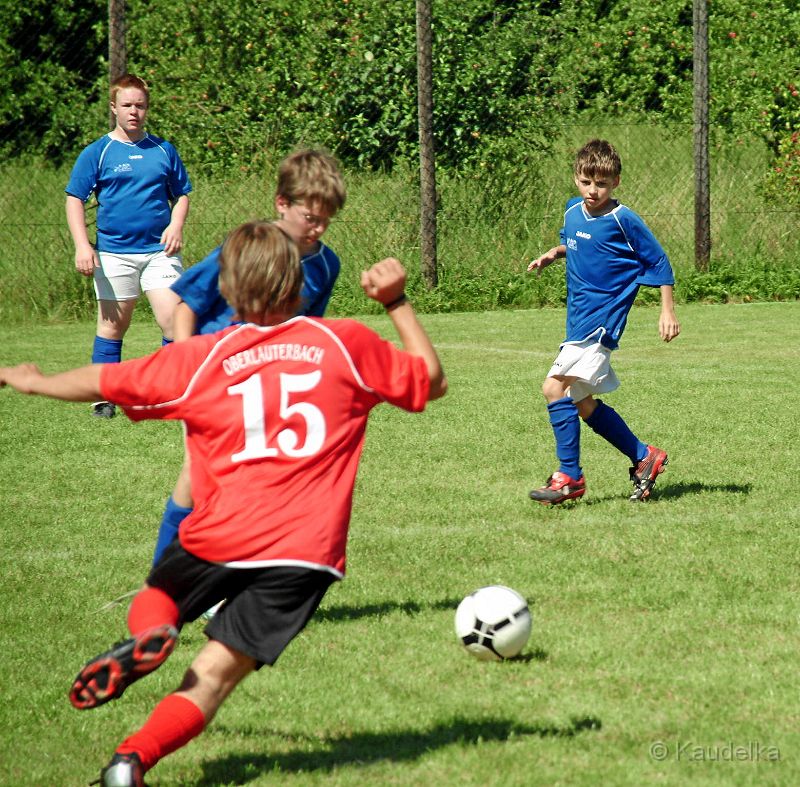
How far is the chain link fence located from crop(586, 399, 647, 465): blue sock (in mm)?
7988

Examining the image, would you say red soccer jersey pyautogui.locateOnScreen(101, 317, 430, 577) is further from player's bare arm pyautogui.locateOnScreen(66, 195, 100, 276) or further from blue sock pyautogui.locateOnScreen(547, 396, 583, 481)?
player's bare arm pyautogui.locateOnScreen(66, 195, 100, 276)

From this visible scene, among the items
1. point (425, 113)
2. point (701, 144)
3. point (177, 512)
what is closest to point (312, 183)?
point (177, 512)

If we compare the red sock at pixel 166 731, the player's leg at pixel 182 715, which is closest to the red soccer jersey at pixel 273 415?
the player's leg at pixel 182 715

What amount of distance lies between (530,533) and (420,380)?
2.62 metres

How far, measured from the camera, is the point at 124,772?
2.94m

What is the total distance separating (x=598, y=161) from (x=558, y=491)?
1.65m

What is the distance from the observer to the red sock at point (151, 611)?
3.00 m

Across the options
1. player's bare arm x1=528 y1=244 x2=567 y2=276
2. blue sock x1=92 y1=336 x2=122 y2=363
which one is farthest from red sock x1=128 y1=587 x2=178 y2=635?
blue sock x1=92 y1=336 x2=122 y2=363

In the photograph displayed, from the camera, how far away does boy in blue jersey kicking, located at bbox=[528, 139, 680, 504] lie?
638 cm

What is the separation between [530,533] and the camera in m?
5.66

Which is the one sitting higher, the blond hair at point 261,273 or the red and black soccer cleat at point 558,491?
the blond hair at point 261,273

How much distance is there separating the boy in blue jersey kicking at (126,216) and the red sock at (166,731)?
5.69m

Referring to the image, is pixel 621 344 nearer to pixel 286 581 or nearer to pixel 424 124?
pixel 424 124

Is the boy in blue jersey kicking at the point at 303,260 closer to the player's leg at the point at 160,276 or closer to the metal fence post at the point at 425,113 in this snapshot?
the player's leg at the point at 160,276
